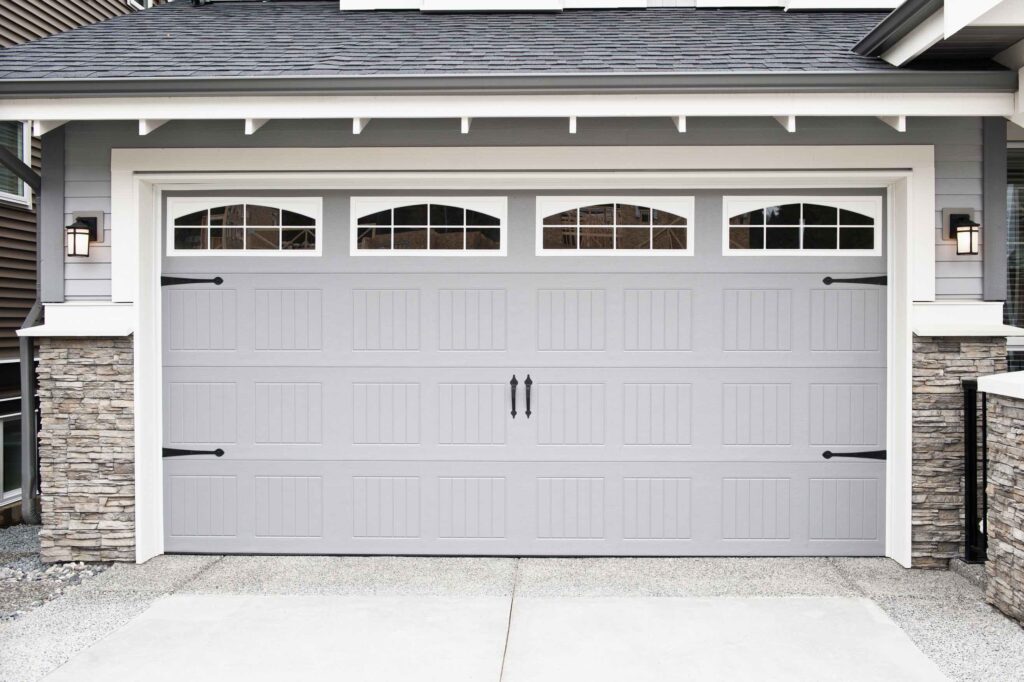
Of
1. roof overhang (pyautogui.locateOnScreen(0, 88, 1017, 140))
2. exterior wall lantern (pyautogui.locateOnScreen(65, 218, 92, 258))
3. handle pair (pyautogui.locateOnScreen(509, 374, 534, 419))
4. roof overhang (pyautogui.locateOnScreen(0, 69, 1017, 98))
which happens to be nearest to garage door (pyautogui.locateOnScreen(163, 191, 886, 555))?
handle pair (pyautogui.locateOnScreen(509, 374, 534, 419))

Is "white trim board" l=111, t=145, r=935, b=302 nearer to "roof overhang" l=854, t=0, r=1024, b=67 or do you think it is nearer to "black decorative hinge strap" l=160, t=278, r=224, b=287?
"black decorative hinge strap" l=160, t=278, r=224, b=287

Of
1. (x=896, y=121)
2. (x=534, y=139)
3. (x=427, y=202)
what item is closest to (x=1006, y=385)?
(x=896, y=121)

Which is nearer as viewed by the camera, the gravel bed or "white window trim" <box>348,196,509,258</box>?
the gravel bed

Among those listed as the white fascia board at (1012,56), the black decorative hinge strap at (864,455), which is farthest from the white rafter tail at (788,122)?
the black decorative hinge strap at (864,455)

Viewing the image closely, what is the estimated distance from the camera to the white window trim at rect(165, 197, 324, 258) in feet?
16.6

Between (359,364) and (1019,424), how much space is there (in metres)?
3.62

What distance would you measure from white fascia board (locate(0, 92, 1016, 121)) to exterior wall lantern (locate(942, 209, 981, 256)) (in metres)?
0.66

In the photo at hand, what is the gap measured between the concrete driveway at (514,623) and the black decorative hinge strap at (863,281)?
169 cm

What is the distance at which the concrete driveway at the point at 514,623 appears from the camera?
11.3 feet

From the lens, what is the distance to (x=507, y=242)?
502 centimetres

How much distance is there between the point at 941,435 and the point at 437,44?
3.89m

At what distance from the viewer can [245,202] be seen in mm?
5102

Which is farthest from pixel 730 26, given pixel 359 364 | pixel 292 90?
pixel 359 364

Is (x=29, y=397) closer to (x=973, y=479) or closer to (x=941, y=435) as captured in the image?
(x=941, y=435)
